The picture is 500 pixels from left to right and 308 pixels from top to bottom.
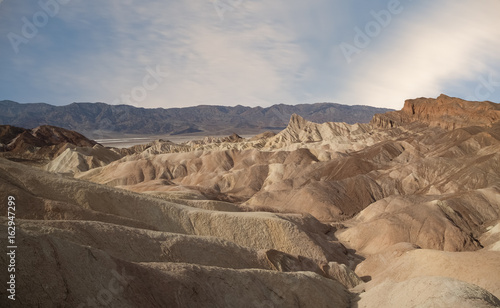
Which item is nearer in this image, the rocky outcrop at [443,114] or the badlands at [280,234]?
the badlands at [280,234]

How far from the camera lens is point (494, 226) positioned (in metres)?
36.8

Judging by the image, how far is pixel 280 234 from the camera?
30.0m

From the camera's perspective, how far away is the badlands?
1259 centimetres

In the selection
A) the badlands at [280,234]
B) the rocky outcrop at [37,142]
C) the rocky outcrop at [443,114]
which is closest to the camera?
the badlands at [280,234]

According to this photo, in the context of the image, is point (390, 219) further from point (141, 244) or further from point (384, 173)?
point (141, 244)

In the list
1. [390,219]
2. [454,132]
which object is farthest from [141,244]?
[454,132]

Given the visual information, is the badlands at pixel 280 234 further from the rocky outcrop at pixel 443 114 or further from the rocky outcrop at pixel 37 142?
the rocky outcrop at pixel 37 142

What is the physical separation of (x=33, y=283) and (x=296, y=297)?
10.6m

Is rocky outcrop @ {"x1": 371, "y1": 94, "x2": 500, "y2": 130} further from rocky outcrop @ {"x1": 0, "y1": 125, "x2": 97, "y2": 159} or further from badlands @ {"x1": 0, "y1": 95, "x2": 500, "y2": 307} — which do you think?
rocky outcrop @ {"x1": 0, "y1": 125, "x2": 97, "y2": 159}

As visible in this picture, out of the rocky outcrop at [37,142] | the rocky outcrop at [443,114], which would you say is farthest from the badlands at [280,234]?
the rocky outcrop at [37,142]

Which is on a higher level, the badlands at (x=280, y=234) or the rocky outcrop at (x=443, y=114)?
the rocky outcrop at (x=443, y=114)

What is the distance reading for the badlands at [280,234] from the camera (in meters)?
12.6

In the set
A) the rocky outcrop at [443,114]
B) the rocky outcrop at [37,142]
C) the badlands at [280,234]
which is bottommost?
the badlands at [280,234]

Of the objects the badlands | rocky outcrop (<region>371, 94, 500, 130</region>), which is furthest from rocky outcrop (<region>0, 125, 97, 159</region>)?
rocky outcrop (<region>371, 94, 500, 130</region>)
